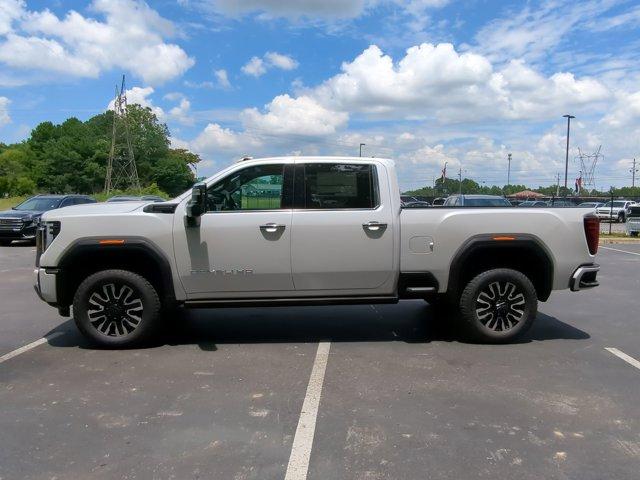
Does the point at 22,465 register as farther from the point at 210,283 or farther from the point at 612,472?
the point at 612,472

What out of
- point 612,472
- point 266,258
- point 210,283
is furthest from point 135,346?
point 612,472

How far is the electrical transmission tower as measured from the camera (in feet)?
171

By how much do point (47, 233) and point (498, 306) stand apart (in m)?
4.85

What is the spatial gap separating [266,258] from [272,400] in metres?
1.65

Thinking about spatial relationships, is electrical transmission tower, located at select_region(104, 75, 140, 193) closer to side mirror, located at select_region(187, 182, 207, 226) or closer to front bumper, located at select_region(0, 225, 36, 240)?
front bumper, located at select_region(0, 225, 36, 240)

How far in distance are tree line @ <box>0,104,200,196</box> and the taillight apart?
6586cm

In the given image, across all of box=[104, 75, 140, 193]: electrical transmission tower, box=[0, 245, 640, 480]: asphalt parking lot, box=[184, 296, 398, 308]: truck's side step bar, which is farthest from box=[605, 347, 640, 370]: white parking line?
box=[104, 75, 140, 193]: electrical transmission tower

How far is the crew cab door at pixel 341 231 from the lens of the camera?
219 inches

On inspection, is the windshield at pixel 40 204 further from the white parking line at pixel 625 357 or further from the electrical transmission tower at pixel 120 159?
the electrical transmission tower at pixel 120 159

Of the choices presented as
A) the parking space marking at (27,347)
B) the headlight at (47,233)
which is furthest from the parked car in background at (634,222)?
the headlight at (47,233)

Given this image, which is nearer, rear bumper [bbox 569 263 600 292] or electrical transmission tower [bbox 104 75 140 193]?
rear bumper [bbox 569 263 600 292]

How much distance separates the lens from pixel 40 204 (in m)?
18.9

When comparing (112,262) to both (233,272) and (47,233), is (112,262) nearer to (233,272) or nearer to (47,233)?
(47,233)

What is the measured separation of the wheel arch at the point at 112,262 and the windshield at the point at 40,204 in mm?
14447
